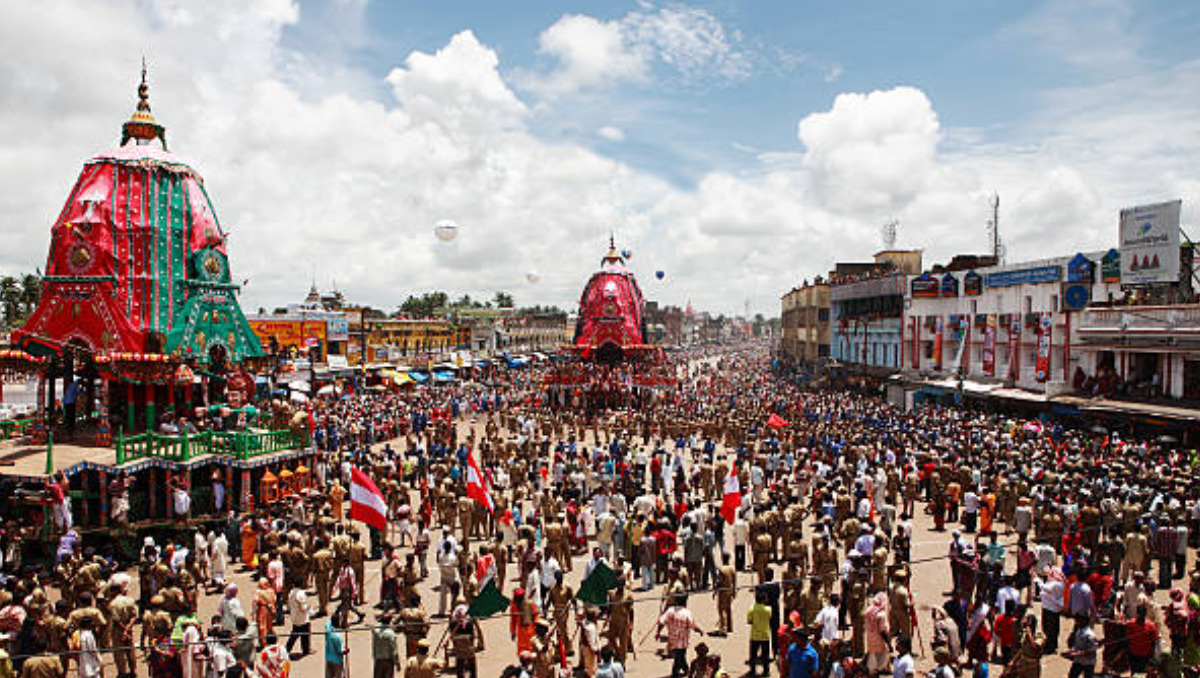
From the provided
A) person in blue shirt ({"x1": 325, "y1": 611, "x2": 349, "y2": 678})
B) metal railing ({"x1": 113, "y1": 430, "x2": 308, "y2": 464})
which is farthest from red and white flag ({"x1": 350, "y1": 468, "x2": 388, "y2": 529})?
metal railing ({"x1": 113, "y1": 430, "x2": 308, "y2": 464})

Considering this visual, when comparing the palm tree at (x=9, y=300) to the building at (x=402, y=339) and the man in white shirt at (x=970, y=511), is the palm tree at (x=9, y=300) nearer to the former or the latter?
the building at (x=402, y=339)

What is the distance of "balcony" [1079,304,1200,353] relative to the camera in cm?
2483

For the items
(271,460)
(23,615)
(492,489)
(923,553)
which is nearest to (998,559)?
(923,553)

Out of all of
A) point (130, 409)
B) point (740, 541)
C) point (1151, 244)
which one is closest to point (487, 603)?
point (740, 541)

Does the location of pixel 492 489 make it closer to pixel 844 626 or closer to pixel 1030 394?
pixel 844 626

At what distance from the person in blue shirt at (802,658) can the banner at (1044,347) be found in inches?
1140

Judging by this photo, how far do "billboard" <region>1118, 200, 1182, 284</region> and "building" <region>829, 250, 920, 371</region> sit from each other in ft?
55.9

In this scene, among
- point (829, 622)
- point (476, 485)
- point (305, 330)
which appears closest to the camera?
point (829, 622)

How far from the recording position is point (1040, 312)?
33500 mm

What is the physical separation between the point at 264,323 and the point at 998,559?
45.6 metres

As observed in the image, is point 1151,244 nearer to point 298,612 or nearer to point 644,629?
point 644,629

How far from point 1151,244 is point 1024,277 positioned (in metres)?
6.55

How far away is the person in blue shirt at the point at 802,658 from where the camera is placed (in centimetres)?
792

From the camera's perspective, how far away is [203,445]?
1722cm
